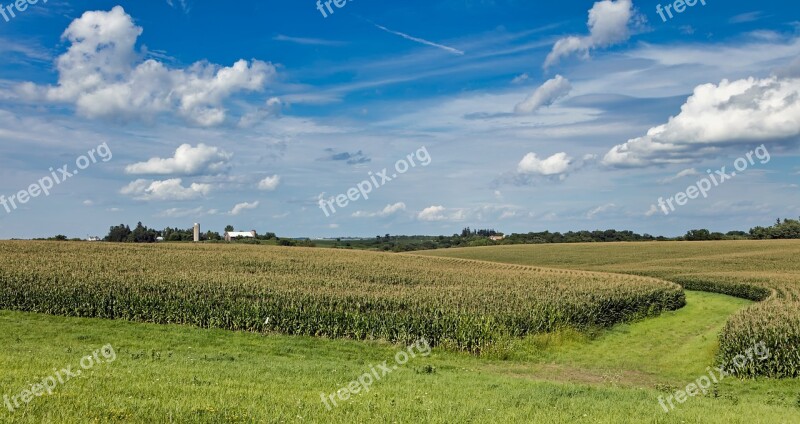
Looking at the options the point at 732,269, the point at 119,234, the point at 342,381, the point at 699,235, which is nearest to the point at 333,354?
the point at 342,381

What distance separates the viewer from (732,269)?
64.9 meters

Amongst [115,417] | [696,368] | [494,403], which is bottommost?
[696,368]

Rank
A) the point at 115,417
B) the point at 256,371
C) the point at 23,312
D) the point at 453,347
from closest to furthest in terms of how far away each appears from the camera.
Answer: the point at 115,417 < the point at 256,371 < the point at 453,347 < the point at 23,312

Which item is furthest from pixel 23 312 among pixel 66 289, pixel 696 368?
pixel 696 368

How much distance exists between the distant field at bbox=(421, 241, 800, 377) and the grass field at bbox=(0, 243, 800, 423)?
0.84 meters

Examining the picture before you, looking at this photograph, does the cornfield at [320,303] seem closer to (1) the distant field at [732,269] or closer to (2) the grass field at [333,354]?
(2) the grass field at [333,354]

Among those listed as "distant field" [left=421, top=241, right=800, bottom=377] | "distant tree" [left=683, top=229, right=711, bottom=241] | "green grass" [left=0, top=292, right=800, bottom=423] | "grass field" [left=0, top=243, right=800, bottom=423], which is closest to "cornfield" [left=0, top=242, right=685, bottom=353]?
"grass field" [left=0, top=243, right=800, bottom=423]

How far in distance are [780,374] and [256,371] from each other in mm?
16398

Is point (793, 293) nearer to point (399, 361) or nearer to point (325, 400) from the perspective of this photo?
point (399, 361)

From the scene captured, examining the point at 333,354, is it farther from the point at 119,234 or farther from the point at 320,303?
the point at 119,234

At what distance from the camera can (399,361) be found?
66.8 feet

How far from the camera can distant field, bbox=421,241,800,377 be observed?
2006 centimetres

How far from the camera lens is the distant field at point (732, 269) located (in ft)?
65.8

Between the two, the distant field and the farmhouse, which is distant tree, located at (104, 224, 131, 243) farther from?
the distant field
